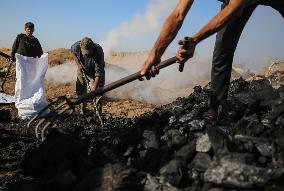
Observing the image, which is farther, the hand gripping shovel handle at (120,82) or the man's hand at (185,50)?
the hand gripping shovel handle at (120,82)

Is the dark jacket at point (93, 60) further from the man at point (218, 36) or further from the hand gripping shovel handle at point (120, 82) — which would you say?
the hand gripping shovel handle at point (120, 82)

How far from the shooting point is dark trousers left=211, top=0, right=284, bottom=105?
14.1 feet

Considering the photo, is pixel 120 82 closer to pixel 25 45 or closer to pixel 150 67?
pixel 150 67

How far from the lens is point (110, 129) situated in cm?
650

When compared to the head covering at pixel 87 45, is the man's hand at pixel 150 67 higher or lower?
lower

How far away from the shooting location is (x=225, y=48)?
14.6ft

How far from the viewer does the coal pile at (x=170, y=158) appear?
2873mm

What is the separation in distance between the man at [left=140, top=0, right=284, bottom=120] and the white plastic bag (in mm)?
4164

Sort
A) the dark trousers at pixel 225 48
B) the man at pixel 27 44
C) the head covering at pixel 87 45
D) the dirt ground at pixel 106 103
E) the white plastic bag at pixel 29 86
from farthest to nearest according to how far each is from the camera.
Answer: the dirt ground at pixel 106 103 → the man at pixel 27 44 → the head covering at pixel 87 45 → the white plastic bag at pixel 29 86 → the dark trousers at pixel 225 48

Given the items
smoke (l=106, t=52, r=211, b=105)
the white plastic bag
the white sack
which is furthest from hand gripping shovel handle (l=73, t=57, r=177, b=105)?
smoke (l=106, t=52, r=211, b=105)

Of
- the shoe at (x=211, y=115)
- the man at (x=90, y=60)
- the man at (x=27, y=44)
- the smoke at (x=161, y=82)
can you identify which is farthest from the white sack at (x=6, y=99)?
the shoe at (x=211, y=115)

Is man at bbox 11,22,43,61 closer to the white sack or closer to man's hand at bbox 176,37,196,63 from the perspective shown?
the white sack

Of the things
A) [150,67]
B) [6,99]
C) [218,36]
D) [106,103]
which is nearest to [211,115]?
[218,36]

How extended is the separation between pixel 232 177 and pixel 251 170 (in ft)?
0.48
